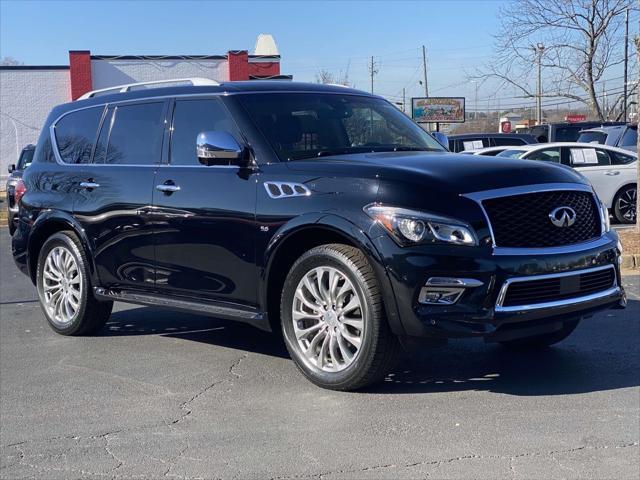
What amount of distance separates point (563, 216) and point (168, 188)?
283 cm

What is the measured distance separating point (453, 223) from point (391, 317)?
0.66 m

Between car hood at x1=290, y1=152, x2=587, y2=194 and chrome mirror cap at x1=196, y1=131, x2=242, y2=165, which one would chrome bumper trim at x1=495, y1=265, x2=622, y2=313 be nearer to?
car hood at x1=290, y1=152, x2=587, y2=194

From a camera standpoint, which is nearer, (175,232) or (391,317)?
(391,317)

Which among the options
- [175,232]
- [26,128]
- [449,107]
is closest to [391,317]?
[175,232]

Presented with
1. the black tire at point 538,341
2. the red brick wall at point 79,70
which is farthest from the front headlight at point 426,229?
the red brick wall at point 79,70

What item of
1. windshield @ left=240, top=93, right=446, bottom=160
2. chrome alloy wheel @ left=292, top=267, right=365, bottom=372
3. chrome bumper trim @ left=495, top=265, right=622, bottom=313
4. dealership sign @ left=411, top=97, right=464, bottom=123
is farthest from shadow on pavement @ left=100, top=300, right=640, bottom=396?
dealership sign @ left=411, top=97, right=464, bottom=123

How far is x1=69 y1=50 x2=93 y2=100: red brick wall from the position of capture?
3164 cm

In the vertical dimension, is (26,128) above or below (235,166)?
above

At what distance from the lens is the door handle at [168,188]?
5.84 m

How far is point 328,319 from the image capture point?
5055mm

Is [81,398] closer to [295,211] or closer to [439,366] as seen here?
[295,211]

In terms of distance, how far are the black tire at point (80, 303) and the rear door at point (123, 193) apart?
9.3 inches

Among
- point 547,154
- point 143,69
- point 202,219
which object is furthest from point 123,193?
point 143,69

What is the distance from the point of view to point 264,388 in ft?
17.3
